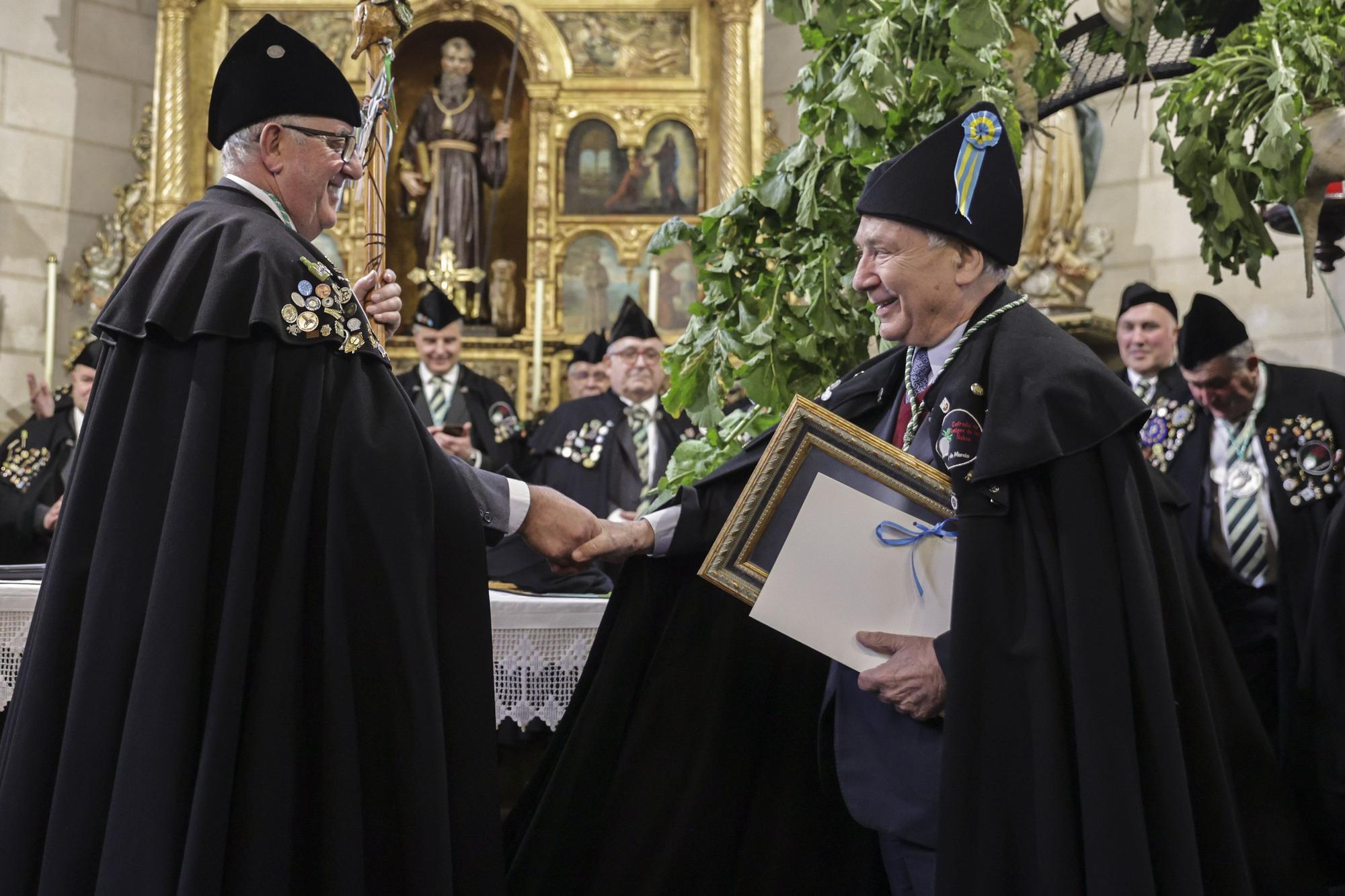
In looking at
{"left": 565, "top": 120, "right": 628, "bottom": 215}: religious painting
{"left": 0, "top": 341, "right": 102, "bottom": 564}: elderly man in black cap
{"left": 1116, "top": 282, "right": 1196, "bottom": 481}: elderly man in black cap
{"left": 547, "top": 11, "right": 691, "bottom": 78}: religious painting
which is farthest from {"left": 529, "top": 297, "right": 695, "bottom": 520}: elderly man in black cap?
{"left": 0, "top": 341, "right": 102, "bottom": 564}: elderly man in black cap

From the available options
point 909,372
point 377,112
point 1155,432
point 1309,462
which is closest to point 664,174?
point 1155,432

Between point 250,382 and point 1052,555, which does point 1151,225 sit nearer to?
point 1052,555

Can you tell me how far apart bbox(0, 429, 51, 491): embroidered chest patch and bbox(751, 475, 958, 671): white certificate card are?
5.70 meters

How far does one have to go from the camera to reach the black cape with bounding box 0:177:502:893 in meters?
2.24

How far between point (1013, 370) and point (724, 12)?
676 centimetres

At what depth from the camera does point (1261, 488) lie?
204 inches

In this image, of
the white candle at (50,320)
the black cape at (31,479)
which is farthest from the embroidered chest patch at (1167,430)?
the white candle at (50,320)

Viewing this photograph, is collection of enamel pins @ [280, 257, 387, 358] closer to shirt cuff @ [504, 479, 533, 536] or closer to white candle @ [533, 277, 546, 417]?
shirt cuff @ [504, 479, 533, 536]

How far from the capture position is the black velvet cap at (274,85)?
266cm

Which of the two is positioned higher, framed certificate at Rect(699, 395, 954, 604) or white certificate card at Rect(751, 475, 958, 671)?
framed certificate at Rect(699, 395, 954, 604)

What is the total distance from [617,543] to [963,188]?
1.04 m

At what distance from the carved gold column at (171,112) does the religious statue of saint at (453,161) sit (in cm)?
143

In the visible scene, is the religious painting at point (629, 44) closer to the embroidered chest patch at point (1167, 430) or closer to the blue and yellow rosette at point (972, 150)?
the embroidered chest patch at point (1167, 430)

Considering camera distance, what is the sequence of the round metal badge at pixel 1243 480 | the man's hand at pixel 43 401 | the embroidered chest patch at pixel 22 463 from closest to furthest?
the round metal badge at pixel 1243 480
the embroidered chest patch at pixel 22 463
the man's hand at pixel 43 401
